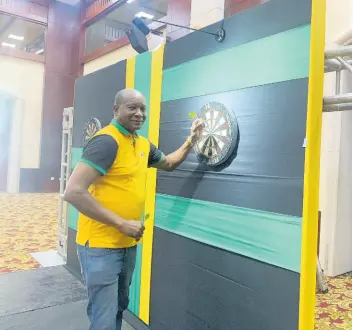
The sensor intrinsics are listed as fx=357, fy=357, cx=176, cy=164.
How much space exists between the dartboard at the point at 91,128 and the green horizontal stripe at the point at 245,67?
3.06 feet

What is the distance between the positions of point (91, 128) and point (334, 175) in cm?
243

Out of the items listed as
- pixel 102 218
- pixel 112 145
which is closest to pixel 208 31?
pixel 112 145

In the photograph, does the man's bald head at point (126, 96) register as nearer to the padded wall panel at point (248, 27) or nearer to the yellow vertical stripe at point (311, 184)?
the padded wall panel at point (248, 27)

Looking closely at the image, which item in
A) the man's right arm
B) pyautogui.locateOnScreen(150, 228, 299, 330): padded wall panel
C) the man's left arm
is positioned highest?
the man's left arm

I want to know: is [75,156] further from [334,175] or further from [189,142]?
[334,175]

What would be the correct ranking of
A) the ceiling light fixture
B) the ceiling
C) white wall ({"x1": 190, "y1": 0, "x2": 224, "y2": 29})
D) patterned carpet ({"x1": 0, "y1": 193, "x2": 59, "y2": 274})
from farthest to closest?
the ceiling < patterned carpet ({"x1": 0, "y1": 193, "x2": 59, "y2": 274}) < white wall ({"x1": 190, "y1": 0, "x2": 224, "y2": 29}) < the ceiling light fixture

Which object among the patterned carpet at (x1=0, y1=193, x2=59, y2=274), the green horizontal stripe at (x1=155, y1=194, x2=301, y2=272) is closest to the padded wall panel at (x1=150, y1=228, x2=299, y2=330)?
the green horizontal stripe at (x1=155, y1=194, x2=301, y2=272)

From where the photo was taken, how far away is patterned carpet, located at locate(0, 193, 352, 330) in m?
2.81

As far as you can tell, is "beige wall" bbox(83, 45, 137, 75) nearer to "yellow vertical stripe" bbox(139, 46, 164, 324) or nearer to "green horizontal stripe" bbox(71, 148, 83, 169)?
"green horizontal stripe" bbox(71, 148, 83, 169)

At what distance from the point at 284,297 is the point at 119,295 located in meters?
0.86

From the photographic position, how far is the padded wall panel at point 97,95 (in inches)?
116

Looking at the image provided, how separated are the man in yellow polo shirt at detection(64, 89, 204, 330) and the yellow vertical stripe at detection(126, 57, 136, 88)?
923 millimetres

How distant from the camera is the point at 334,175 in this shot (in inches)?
142

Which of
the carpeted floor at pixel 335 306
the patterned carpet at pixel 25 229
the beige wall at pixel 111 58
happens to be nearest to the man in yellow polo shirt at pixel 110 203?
the carpeted floor at pixel 335 306
